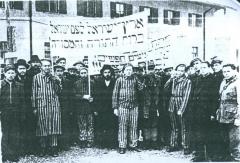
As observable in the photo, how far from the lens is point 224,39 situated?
4.48 metres

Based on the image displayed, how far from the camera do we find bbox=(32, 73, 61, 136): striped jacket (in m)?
4.47

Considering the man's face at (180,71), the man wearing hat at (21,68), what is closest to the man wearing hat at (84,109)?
the man wearing hat at (21,68)

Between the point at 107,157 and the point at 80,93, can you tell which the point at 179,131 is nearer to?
the point at 107,157

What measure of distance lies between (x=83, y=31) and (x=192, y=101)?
4.03 ft

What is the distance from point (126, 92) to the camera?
4.54 m

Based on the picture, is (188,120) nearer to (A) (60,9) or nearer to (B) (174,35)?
(B) (174,35)

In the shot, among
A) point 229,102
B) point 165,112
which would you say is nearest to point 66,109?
point 165,112

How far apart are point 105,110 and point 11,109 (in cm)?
88

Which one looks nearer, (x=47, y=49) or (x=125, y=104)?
(x=47, y=49)

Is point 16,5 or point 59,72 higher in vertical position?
point 16,5

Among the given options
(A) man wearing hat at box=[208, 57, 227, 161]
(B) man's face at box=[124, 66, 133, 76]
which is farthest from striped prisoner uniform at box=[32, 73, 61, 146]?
(A) man wearing hat at box=[208, 57, 227, 161]

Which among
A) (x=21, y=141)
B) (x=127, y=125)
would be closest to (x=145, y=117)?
(x=127, y=125)

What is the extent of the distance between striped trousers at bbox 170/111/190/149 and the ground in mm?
99

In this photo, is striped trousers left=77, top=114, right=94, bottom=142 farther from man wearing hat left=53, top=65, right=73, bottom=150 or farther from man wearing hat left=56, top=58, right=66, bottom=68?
man wearing hat left=56, top=58, right=66, bottom=68
